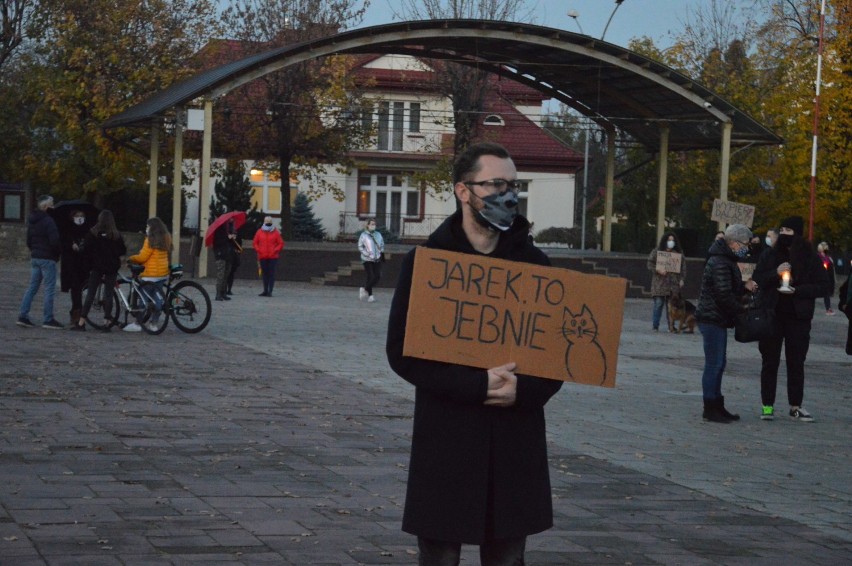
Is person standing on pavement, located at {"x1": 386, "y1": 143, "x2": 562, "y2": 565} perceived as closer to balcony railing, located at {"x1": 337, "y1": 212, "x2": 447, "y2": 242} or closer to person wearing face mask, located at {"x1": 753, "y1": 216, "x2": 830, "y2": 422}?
person wearing face mask, located at {"x1": 753, "y1": 216, "x2": 830, "y2": 422}

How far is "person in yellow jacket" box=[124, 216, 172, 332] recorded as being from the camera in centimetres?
1945

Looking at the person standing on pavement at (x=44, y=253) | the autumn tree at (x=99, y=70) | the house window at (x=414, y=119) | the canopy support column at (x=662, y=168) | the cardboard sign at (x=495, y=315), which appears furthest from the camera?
the house window at (x=414, y=119)

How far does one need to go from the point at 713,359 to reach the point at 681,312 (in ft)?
40.6

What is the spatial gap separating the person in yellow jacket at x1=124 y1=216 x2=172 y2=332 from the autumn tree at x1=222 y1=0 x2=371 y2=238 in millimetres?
27635

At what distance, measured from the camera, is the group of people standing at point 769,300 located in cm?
1255

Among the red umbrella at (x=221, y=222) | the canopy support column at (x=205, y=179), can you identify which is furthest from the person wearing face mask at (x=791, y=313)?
the canopy support column at (x=205, y=179)

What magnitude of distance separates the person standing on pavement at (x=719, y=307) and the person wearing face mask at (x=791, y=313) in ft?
0.86

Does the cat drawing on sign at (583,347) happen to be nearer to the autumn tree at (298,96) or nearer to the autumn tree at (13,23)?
the autumn tree at (298,96)

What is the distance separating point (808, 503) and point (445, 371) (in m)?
4.67

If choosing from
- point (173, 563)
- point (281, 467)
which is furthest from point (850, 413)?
point (173, 563)

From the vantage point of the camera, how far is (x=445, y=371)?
4.35m

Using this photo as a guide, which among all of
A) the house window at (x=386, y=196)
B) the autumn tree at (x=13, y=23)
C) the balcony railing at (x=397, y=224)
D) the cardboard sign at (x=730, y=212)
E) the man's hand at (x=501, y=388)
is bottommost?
the man's hand at (x=501, y=388)

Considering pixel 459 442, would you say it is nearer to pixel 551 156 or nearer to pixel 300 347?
pixel 300 347

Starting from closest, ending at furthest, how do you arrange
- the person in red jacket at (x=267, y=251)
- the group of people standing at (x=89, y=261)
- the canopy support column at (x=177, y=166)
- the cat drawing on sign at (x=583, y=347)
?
the cat drawing on sign at (x=583, y=347)
the group of people standing at (x=89, y=261)
the person in red jacket at (x=267, y=251)
the canopy support column at (x=177, y=166)
